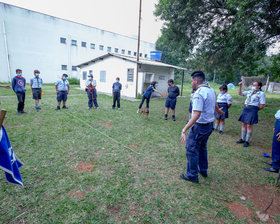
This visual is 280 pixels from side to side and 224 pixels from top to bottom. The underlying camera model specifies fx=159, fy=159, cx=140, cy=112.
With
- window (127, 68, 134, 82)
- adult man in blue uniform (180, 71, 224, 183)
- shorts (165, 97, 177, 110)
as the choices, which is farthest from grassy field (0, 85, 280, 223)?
window (127, 68, 134, 82)

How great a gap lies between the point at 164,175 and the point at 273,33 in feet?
27.9

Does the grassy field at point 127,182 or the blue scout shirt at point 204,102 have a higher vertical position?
the blue scout shirt at point 204,102

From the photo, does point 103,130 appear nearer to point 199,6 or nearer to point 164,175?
point 164,175

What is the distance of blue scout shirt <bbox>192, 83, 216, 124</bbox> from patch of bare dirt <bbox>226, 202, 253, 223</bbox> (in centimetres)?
136

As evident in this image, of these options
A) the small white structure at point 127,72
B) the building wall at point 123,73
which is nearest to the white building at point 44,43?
the small white structure at point 127,72

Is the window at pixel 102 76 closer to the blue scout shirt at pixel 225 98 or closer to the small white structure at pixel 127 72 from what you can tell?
the small white structure at pixel 127 72

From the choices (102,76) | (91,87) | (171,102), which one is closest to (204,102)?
(171,102)

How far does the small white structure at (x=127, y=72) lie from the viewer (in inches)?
561

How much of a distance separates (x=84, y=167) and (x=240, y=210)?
113 inches

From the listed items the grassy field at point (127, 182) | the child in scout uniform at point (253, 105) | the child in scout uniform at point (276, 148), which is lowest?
the grassy field at point (127, 182)

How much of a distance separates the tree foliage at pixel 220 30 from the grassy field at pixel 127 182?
4722mm

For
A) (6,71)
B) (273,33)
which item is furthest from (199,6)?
(6,71)

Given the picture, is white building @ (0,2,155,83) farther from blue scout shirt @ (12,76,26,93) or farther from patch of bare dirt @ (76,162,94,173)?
patch of bare dirt @ (76,162,94,173)

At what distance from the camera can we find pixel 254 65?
35.6 ft
